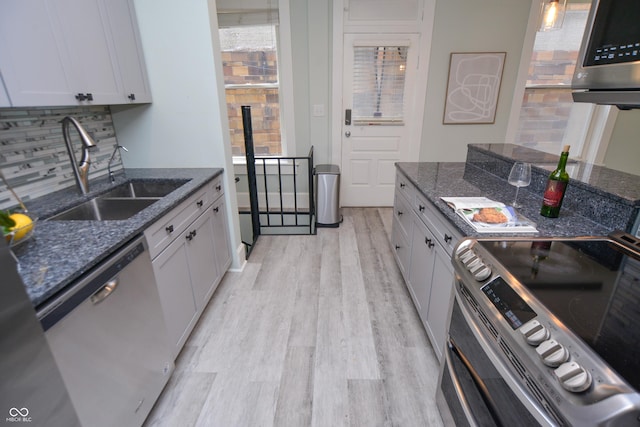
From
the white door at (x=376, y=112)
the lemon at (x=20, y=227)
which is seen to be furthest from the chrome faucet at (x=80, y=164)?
the white door at (x=376, y=112)

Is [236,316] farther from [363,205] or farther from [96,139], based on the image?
[363,205]

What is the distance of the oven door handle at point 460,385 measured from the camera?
3.04 ft

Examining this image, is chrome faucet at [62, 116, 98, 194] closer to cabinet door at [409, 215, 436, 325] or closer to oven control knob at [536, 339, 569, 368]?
cabinet door at [409, 215, 436, 325]

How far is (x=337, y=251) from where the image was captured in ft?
9.87

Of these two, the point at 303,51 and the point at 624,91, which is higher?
the point at 303,51

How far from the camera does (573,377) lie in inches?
24.3

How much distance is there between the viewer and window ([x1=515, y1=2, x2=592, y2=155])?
3.55 meters

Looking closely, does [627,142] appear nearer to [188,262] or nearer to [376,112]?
[376,112]

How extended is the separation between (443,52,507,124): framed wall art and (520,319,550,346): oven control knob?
3453mm

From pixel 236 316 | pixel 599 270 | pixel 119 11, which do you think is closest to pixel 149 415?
pixel 236 316

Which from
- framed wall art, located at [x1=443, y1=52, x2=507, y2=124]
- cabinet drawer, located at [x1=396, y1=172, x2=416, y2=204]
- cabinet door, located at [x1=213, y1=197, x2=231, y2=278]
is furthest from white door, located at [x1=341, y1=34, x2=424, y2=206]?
cabinet door, located at [x1=213, y1=197, x2=231, y2=278]

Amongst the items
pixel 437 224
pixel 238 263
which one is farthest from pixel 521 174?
pixel 238 263

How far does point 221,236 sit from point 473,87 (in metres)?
3.30

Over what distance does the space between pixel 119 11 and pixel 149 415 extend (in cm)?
225
